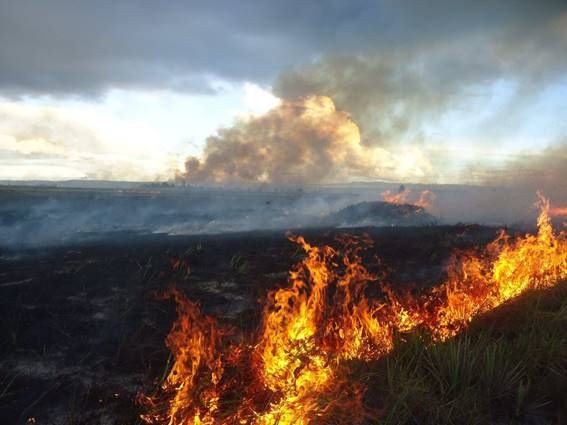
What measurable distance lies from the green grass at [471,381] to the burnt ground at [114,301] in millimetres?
3533

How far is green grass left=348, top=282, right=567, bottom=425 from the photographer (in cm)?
519

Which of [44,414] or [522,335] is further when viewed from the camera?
[522,335]

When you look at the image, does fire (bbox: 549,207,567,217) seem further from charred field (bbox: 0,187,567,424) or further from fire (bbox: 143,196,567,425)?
fire (bbox: 143,196,567,425)

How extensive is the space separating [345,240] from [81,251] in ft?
40.7

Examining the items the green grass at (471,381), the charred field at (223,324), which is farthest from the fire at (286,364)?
the green grass at (471,381)

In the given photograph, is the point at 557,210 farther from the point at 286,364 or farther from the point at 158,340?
the point at 286,364

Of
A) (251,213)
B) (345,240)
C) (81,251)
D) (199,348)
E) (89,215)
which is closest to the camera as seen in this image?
(199,348)

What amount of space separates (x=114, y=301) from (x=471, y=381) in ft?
30.4

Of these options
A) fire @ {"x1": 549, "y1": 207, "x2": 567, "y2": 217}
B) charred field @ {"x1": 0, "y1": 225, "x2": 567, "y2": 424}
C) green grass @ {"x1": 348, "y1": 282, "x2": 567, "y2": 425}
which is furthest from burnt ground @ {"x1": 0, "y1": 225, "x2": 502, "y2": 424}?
fire @ {"x1": 549, "y1": 207, "x2": 567, "y2": 217}

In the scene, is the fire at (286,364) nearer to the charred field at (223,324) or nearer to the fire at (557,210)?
the charred field at (223,324)

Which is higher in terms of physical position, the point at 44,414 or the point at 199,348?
the point at 199,348

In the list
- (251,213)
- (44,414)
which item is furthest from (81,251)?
(251,213)

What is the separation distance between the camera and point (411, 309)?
860 cm

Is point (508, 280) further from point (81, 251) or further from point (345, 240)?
point (81, 251)
